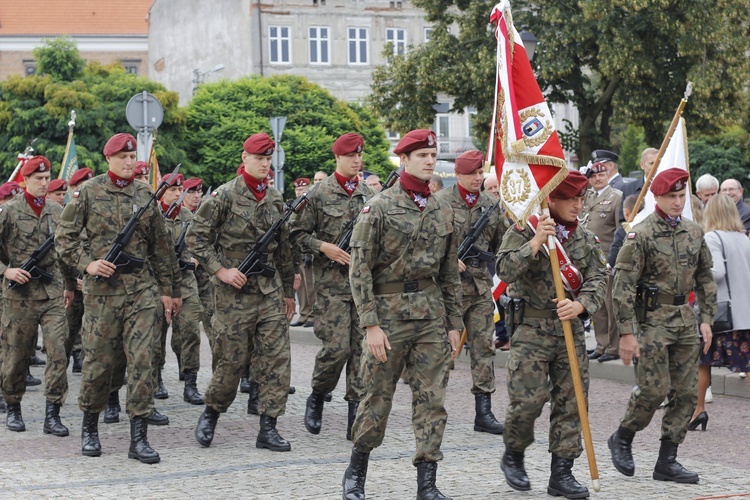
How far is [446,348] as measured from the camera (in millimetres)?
7312

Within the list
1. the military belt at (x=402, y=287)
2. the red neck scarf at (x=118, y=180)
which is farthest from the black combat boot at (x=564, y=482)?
the red neck scarf at (x=118, y=180)

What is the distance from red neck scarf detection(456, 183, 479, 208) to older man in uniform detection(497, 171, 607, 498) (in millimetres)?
2833

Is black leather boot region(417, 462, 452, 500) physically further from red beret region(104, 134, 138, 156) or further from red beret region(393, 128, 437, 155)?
red beret region(104, 134, 138, 156)

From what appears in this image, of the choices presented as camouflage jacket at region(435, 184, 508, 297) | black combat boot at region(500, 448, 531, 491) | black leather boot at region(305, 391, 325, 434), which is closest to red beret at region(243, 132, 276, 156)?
camouflage jacket at region(435, 184, 508, 297)

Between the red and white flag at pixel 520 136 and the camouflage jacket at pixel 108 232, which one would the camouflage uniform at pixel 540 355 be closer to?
the red and white flag at pixel 520 136

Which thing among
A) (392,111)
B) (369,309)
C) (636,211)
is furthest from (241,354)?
(392,111)

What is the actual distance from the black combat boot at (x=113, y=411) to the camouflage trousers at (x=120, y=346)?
1.48 meters

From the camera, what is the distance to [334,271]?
9711 millimetres

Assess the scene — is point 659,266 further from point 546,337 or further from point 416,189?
point 416,189

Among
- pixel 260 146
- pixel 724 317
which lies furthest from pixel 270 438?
pixel 724 317

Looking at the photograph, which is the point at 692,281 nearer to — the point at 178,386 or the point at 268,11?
the point at 178,386

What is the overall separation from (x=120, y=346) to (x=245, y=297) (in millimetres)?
984

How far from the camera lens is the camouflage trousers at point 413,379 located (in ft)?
23.6

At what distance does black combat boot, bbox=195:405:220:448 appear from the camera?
9.29 meters
